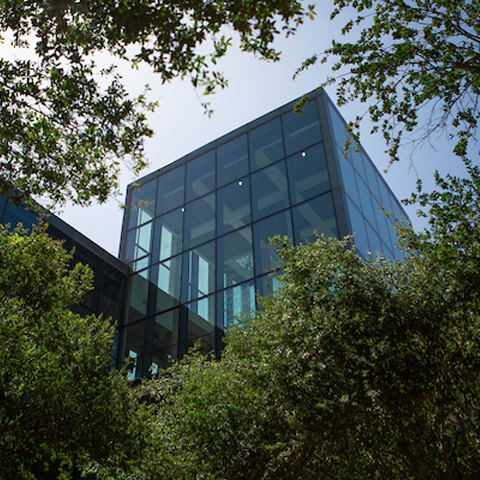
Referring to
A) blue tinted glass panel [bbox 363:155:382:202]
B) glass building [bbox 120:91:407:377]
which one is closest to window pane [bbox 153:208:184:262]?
glass building [bbox 120:91:407:377]

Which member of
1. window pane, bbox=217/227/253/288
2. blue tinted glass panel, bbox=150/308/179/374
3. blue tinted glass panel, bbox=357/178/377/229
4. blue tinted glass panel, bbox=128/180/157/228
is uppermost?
blue tinted glass panel, bbox=128/180/157/228

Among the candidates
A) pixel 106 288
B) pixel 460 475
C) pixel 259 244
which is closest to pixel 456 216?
pixel 460 475

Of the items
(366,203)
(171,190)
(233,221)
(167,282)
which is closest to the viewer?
(233,221)

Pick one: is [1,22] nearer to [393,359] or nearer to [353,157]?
[393,359]

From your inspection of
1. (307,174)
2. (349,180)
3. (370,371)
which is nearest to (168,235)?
(307,174)

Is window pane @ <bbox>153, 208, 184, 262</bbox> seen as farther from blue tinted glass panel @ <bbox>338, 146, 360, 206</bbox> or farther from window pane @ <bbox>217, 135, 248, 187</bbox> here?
blue tinted glass panel @ <bbox>338, 146, 360, 206</bbox>

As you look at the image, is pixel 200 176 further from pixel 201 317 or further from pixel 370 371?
pixel 370 371

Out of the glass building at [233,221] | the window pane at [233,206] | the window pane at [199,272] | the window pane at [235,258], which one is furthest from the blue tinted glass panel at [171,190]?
the window pane at [235,258]

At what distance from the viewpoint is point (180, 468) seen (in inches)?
446

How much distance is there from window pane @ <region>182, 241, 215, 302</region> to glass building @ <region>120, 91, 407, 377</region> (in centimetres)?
6

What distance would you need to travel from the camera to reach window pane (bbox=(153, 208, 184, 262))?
24.6 m

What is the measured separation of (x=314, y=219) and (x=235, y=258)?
4.19 m

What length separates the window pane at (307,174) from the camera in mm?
21284

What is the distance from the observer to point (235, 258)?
2183 centimetres
